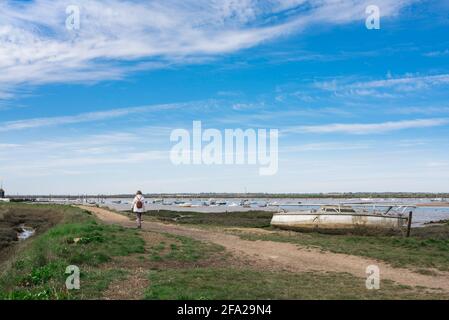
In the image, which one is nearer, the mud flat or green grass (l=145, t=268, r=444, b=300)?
green grass (l=145, t=268, r=444, b=300)

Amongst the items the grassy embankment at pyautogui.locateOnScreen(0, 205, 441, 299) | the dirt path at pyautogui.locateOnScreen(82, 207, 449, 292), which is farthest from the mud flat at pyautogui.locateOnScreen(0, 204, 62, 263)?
the dirt path at pyautogui.locateOnScreen(82, 207, 449, 292)

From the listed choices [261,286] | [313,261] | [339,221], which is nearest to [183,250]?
[313,261]

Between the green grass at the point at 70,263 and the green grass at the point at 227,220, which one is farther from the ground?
the green grass at the point at 70,263

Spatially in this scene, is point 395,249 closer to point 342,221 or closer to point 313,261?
point 313,261

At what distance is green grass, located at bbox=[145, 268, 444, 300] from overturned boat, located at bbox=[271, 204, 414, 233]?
1793cm

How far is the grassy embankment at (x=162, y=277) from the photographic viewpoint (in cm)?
1217

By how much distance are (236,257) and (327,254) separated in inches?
165

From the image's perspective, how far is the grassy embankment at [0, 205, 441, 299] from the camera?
12172 mm

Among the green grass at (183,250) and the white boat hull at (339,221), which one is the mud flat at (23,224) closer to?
the green grass at (183,250)

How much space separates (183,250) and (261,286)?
8135 millimetres

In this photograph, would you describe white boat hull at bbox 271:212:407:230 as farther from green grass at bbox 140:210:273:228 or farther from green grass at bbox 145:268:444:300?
green grass at bbox 145:268:444:300

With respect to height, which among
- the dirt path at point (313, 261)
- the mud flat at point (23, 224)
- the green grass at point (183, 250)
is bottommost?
the mud flat at point (23, 224)

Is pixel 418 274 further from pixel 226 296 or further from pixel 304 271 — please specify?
pixel 226 296

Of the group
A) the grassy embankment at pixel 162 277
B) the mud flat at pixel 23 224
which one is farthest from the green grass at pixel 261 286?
the mud flat at pixel 23 224
